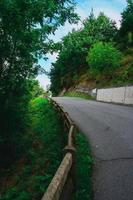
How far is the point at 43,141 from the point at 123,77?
35.6m

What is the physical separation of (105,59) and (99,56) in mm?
1038

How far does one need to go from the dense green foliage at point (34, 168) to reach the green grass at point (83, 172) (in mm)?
886

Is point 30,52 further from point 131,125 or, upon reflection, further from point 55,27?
point 131,125

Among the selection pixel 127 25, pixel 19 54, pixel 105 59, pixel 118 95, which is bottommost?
pixel 118 95

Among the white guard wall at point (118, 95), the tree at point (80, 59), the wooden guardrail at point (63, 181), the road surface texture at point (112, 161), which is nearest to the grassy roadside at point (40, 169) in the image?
the road surface texture at point (112, 161)

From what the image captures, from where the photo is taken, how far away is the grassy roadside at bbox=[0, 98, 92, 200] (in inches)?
323

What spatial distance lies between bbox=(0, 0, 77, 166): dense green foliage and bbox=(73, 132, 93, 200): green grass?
463 centimetres

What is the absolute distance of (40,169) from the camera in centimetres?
1136

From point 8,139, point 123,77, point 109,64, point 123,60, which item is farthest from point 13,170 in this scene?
point 123,60

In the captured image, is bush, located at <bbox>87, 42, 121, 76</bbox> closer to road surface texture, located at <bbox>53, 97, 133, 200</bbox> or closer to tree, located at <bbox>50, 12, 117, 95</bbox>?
tree, located at <bbox>50, 12, 117, 95</bbox>

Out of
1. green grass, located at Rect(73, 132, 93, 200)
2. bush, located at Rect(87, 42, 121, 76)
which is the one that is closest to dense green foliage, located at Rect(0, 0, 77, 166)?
green grass, located at Rect(73, 132, 93, 200)

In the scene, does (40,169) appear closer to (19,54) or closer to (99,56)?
(19,54)

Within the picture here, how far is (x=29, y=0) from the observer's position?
14109mm

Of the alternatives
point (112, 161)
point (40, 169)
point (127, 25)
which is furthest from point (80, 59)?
point (112, 161)
